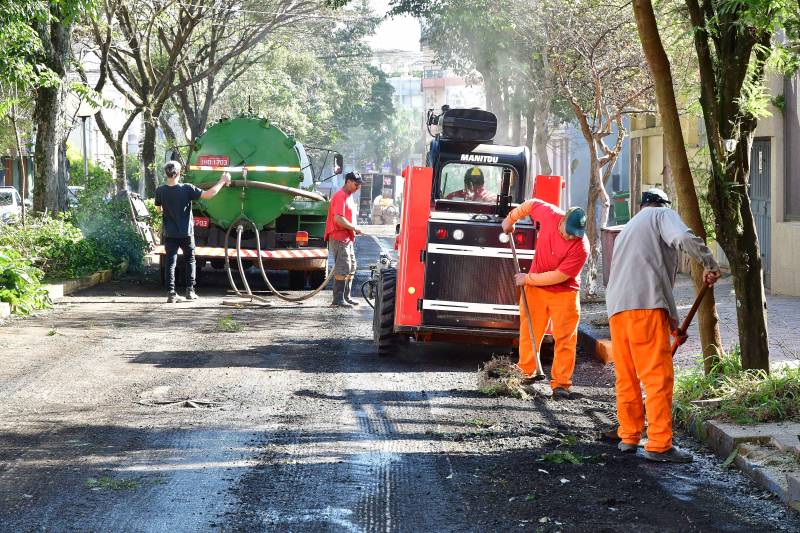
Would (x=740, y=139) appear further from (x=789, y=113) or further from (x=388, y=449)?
(x=789, y=113)

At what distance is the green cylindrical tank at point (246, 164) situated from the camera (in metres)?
18.2

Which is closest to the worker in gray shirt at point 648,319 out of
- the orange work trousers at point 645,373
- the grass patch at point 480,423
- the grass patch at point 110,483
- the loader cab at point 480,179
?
the orange work trousers at point 645,373

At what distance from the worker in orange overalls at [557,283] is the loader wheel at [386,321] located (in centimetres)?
181

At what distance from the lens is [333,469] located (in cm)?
662

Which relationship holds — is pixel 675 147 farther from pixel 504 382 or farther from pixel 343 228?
pixel 343 228

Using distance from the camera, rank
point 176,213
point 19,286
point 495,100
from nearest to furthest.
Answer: point 19,286 → point 176,213 → point 495,100

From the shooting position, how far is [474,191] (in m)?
12.1

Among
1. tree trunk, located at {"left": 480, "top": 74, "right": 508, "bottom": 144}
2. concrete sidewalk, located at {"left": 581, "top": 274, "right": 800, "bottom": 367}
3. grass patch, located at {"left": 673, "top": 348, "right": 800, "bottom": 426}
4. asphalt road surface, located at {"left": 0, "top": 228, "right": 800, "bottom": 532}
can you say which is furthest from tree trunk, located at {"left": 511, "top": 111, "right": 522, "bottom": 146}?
grass patch, located at {"left": 673, "top": 348, "right": 800, "bottom": 426}

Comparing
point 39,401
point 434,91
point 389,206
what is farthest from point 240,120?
point 434,91

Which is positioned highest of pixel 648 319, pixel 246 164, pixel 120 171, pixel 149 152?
pixel 149 152

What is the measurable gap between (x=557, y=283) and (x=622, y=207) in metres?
20.7

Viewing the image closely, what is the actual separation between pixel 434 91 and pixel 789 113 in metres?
113

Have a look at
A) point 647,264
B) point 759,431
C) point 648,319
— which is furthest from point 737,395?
point 647,264

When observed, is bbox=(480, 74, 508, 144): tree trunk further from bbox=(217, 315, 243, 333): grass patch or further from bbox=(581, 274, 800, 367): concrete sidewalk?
bbox=(217, 315, 243, 333): grass patch
